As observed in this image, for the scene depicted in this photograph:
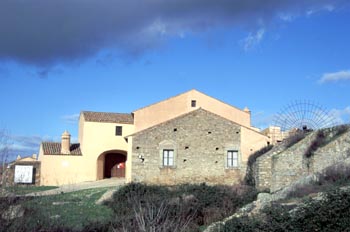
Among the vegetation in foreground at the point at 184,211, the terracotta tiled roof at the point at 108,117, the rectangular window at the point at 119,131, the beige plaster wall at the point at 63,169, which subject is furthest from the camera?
the rectangular window at the point at 119,131

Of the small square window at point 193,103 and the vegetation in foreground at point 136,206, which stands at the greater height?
the small square window at point 193,103

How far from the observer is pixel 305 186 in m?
16.9

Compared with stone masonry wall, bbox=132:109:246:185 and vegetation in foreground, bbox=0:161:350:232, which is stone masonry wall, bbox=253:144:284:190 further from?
stone masonry wall, bbox=132:109:246:185

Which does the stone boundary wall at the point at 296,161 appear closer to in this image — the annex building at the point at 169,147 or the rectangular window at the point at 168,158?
the annex building at the point at 169,147

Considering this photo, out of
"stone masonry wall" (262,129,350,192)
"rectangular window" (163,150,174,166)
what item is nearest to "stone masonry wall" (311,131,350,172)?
"stone masonry wall" (262,129,350,192)

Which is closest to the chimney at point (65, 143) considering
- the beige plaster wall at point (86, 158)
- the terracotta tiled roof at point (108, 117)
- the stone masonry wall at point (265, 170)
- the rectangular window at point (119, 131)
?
the beige plaster wall at point (86, 158)

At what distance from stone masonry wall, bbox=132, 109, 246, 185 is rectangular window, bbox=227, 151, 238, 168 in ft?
0.99

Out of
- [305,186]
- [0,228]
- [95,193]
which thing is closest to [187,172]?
[95,193]

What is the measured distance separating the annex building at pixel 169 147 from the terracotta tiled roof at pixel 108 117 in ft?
0.32

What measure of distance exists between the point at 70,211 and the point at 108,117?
20719 millimetres

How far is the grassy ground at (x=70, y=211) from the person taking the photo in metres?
15.5

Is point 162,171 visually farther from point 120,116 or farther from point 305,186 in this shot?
point 305,186

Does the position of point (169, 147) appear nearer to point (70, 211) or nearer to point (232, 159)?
point (232, 159)

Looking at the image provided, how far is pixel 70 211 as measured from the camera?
22.0 meters
